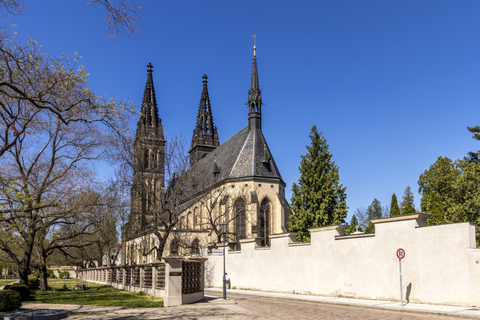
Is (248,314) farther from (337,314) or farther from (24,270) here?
(24,270)

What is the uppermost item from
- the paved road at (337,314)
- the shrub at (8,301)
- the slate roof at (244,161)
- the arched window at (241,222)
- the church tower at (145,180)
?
the slate roof at (244,161)

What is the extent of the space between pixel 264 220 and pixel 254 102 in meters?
15.6

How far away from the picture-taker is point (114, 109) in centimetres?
1275

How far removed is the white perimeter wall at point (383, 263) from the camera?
16.2 metres

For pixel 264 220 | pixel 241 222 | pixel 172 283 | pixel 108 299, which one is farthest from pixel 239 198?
pixel 172 283

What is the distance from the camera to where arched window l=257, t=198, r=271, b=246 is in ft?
155

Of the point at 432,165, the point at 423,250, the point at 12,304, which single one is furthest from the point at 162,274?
the point at 432,165

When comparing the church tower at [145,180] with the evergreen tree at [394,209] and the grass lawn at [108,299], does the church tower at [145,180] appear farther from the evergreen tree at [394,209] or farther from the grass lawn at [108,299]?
the evergreen tree at [394,209]

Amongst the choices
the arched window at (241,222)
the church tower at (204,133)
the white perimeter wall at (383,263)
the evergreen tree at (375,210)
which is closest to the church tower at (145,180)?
the white perimeter wall at (383,263)

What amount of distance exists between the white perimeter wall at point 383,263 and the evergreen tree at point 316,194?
1356 cm

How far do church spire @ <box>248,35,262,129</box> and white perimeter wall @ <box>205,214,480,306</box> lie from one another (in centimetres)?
2770

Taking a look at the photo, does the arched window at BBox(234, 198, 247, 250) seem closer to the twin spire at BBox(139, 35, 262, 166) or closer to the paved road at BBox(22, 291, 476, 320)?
the twin spire at BBox(139, 35, 262, 166)

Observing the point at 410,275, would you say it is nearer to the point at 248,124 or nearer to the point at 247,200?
the point at 247,200

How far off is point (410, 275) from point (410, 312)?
343cm
